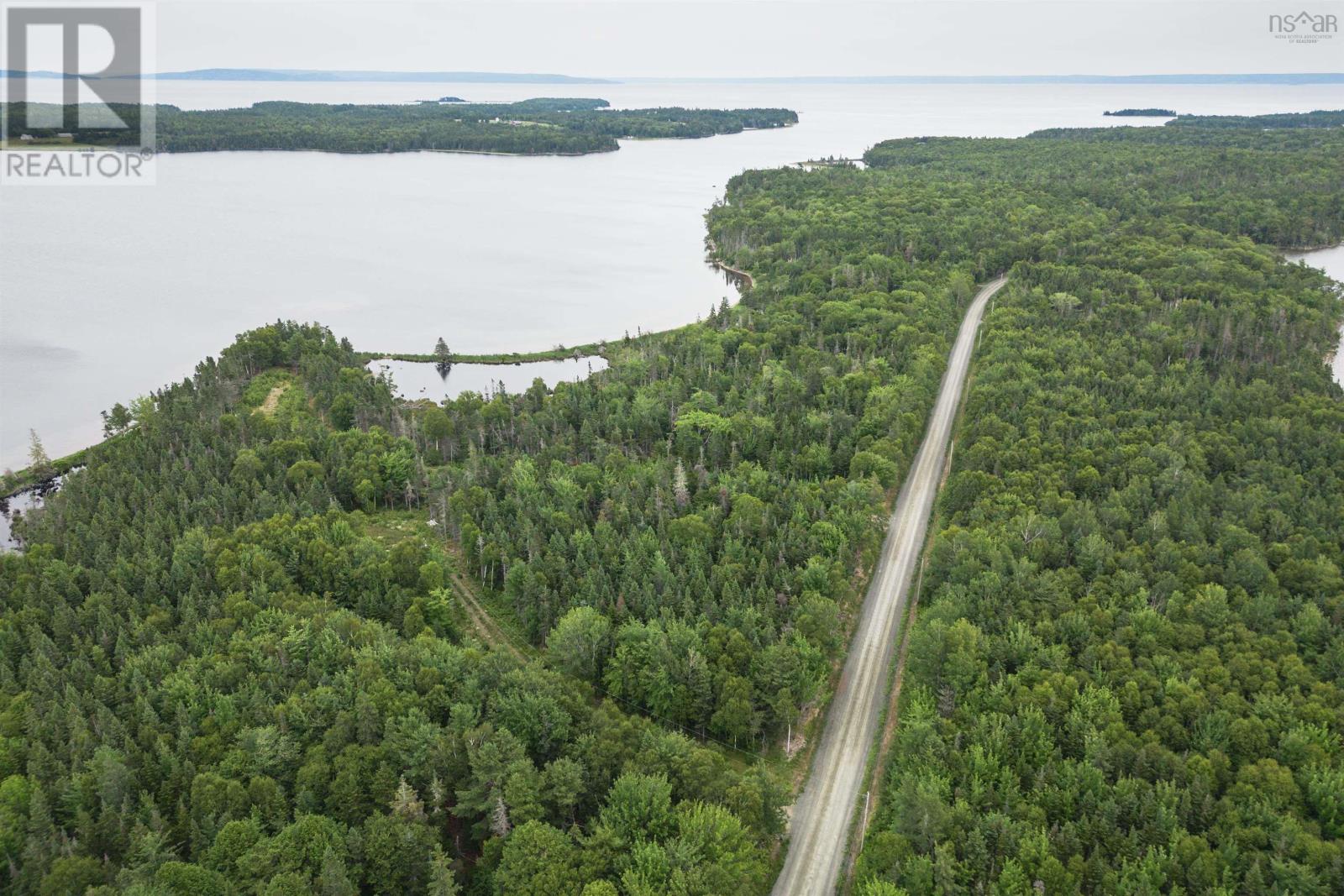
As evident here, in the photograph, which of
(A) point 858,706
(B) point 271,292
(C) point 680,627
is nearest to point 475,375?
(B) point 271,292

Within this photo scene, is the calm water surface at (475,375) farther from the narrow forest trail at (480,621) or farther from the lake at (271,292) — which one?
the narrow forest trail at (480,621)

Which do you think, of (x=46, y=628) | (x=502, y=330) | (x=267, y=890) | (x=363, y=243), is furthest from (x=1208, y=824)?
(x=363, y=243)

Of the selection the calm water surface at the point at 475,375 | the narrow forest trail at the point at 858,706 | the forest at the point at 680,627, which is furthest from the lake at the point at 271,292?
the narrow forest trail at the point at 858,706

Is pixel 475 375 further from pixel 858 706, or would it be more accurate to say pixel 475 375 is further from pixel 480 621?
pixel 858 706

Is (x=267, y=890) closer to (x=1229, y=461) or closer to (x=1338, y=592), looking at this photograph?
(x=1338, y=592)

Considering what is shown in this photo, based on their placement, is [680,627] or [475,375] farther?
[475,375]

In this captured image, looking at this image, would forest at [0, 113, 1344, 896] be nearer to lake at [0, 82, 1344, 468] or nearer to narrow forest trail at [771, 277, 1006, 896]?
narrow forest trail at [771, 277, 1006, 896]
